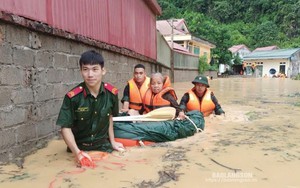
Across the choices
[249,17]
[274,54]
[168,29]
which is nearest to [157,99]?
[168,29]

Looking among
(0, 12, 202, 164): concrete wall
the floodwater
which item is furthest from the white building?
(0, 12, 202, 164): concrete wall

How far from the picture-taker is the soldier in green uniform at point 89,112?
11.1ft

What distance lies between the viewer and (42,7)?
13.4ft

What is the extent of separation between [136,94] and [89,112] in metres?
2.42

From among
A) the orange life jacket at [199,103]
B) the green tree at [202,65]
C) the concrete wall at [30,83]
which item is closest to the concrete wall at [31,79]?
the concrete wall at [30,83]

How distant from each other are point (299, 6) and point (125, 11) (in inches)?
2238

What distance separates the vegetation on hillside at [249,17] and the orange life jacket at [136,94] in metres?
35.5

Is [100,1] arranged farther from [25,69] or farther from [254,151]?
[254,151]

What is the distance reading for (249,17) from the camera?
6838 centimetres

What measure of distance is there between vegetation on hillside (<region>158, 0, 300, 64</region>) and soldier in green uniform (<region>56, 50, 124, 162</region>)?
37734 millimetres

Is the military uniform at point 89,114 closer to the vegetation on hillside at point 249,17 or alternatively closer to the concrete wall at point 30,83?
the concrete wall at point 30,83

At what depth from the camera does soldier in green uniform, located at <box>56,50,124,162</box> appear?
338 centimetres

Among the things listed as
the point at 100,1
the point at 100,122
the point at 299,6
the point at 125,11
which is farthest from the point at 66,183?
the point at 299,6

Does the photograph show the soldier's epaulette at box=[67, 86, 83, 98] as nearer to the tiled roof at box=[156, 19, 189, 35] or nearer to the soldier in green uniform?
the soldier in green uniform
